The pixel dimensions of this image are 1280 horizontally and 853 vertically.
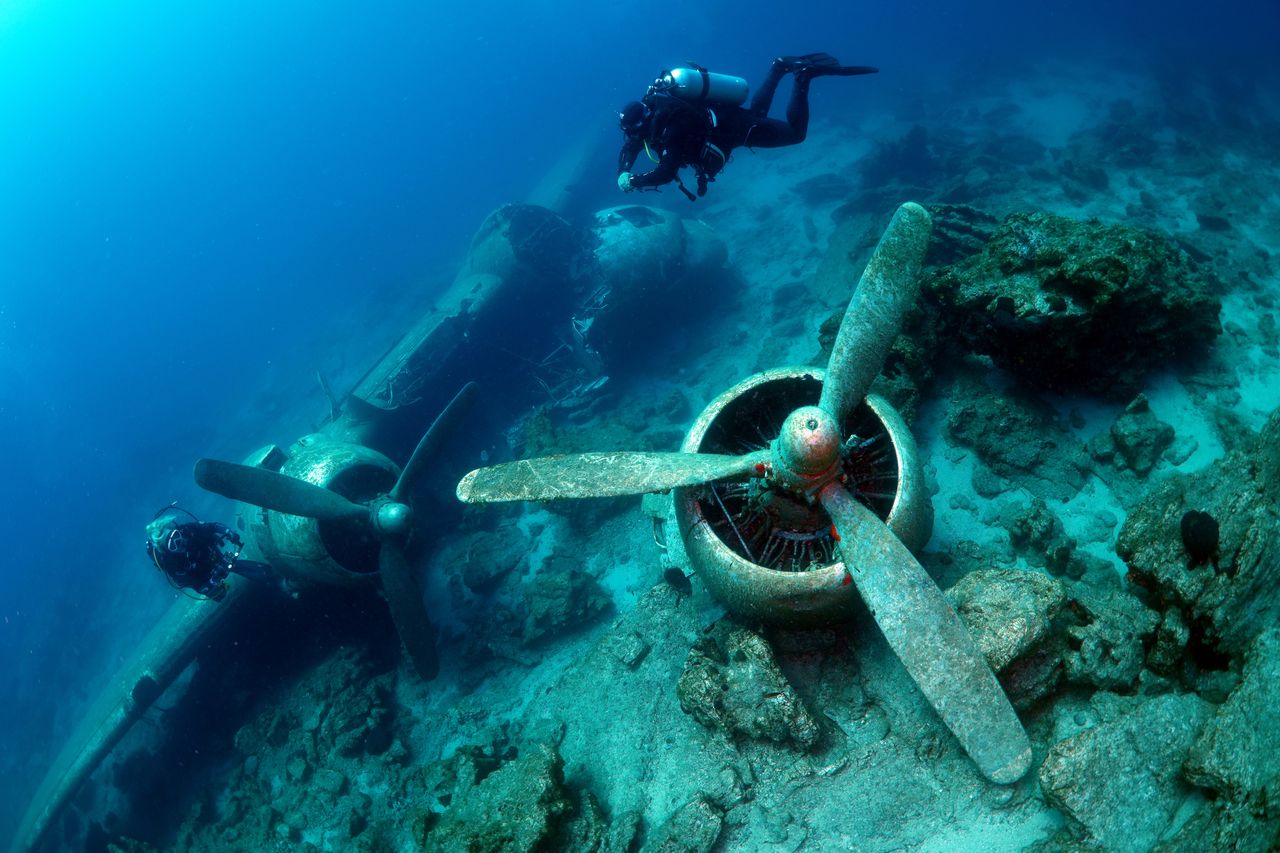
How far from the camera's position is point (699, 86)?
7445 mm

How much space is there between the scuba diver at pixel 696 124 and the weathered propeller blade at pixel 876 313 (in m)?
3.85

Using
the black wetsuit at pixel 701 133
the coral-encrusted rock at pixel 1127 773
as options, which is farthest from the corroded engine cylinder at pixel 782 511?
the black wetsuit at pixel 701 133

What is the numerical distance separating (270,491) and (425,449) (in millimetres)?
2204

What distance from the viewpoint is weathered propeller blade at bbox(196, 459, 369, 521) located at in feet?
23.1

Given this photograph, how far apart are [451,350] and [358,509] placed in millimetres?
5710

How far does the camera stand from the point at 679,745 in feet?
15.2

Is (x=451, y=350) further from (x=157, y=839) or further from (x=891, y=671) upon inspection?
(x=891, y=671)

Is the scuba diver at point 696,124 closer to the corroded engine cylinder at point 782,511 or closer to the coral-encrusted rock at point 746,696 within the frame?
the corroded engine cylinder at point 782,511

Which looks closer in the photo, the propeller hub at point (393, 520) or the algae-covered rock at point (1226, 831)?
the algae-covered rock at point (1226, 831)

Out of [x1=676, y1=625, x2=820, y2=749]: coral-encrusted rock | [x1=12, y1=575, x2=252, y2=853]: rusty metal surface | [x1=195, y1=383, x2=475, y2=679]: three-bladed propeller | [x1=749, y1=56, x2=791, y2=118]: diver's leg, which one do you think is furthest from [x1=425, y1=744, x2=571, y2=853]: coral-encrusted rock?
[x1=749, y1=56, x2=791, y2=118]: diver's leg

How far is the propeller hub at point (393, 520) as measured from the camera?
8094 mm

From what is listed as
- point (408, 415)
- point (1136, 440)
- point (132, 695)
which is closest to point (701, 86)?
point (1136, 440)

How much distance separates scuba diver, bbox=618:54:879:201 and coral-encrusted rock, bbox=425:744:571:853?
6841 mm

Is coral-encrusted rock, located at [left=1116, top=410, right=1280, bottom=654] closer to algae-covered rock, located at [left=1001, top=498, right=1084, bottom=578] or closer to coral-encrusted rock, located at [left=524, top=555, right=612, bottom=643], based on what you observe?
algae-covered rock, located at [left=1001, top=498, right=1084, bottom=578]
